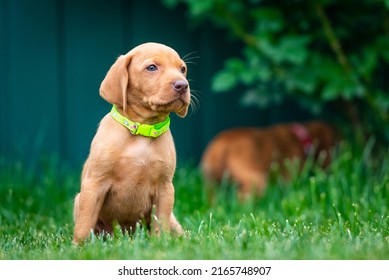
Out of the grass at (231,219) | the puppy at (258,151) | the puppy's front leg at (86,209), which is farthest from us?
the puppy at (258,151)

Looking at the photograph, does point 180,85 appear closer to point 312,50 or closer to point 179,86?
point 179,86

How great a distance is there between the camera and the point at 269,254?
2832 millimetres

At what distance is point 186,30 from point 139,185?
3.34 meters

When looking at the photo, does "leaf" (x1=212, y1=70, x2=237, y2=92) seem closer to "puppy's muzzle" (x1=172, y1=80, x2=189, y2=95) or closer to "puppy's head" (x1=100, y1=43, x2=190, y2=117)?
"puppy's head" (x1=100, y1=43, x2=190, y2=117)

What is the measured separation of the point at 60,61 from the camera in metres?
6.14

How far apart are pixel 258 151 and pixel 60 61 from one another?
5.84 feet

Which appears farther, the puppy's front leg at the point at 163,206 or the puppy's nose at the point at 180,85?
the puppy's front leg at the point at 163,206

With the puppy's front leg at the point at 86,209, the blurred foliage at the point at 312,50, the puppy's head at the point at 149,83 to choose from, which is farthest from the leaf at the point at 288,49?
the puppy's front leg at the point at 86,209

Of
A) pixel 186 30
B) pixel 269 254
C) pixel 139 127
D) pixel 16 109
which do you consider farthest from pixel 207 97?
pixel 269 254

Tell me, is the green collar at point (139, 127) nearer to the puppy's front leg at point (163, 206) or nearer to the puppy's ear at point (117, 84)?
the puppy's ear at point (117, 84)

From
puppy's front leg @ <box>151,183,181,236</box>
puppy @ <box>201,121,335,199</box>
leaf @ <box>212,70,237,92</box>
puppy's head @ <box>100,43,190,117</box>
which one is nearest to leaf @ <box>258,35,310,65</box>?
leaf @ <box>212,70,237,92</box>

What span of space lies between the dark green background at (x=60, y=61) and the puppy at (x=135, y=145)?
2.91 m

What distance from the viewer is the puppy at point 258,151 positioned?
18.9 feet

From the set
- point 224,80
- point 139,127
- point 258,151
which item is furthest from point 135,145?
point 258,151
